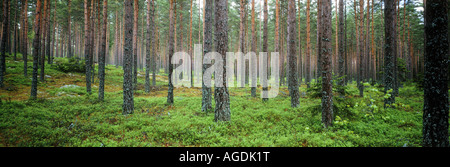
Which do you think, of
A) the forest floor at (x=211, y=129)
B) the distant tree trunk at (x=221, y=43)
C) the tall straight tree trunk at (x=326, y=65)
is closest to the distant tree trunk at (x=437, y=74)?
the forest floor at (x=211, y=129)

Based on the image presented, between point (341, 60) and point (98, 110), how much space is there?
1550cm

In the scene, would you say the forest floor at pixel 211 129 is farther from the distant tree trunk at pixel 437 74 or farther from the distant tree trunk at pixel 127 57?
the distant tree trunk at pixel 437 74

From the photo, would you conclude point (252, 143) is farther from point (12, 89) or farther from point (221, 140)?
point (12, 89)

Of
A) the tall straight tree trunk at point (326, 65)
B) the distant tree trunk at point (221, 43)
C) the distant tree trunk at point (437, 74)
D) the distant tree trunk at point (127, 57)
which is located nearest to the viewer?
the distant tree trunk at point (437, 74)

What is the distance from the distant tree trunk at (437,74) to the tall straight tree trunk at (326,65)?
7.35 feet

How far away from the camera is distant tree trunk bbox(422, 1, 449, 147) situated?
12.3 ft

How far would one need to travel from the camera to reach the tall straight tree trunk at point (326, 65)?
5.91 m

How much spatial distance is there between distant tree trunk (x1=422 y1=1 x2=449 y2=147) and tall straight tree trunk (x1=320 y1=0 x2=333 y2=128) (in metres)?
2.24

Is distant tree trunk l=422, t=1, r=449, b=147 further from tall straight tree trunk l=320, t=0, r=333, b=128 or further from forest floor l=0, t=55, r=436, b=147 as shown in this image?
tall straight tree trunk l=320, t=0, r=333, b=128

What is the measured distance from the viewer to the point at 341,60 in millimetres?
11930

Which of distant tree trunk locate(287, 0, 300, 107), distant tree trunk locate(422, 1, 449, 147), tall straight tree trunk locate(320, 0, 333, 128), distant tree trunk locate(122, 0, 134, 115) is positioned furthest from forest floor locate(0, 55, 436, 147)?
distant tree trunk locate(287, 0, 300, 107)

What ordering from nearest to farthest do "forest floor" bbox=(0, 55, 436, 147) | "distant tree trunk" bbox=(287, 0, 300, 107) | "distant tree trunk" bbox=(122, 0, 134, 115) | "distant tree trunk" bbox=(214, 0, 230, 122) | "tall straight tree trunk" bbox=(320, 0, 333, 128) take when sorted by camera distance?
"forest floor" bbox=(0, 55, 436, 147)
"tall straight tree trunk" bbox=(320, 0, 333, 128)
"distant tree trunk" bbox=(214, 0, 230, 122)
"distant tree trunk" bbox=(122, 0, 134, 115)
"distant tree trunk" bbox=(287, 0, 300, 107)

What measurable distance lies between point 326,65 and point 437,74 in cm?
247

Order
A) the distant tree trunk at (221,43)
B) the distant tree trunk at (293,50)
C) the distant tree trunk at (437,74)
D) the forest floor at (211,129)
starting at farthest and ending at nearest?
1. the distant tree trunk at (293,50)
2. the distant tree trunk at (221,43)
3. the forest floor at (211,129)
4. the distant tree trunk at (437,74)
